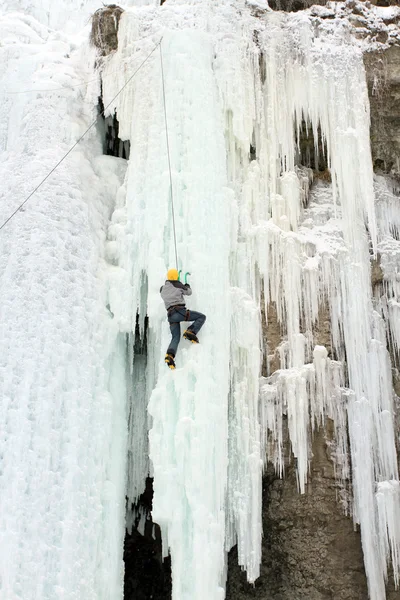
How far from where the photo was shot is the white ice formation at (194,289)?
705 cm

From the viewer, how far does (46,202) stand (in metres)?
8.40

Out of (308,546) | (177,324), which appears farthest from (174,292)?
(308,546)

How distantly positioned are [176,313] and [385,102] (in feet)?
15.2

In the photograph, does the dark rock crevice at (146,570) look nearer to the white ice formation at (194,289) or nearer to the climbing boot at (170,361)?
the white ice formation at (194,289)

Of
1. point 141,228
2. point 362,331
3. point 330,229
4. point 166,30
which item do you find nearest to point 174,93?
point 166,30

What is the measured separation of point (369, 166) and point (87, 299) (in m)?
4.24

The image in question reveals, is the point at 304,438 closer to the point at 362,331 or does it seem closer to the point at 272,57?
the point at 362,331

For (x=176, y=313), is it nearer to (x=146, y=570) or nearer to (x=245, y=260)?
(x=245, y=260)

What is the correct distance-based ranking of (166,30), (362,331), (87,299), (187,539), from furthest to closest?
(166,30), (362,331), (87,299), (187,539)

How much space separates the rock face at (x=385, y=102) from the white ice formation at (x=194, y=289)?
9.7 inches

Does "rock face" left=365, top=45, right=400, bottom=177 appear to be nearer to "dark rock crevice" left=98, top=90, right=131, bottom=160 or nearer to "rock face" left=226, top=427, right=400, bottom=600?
"dark rock crevice" left=98, top=90, right=131, bottom=160

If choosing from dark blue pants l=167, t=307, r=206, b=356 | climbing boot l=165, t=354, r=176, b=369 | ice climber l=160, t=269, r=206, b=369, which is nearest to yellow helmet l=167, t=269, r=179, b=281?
ice climber l=160, t=269, r=206, b=369

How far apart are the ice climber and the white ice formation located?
0.22 meters

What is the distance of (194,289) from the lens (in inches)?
314
